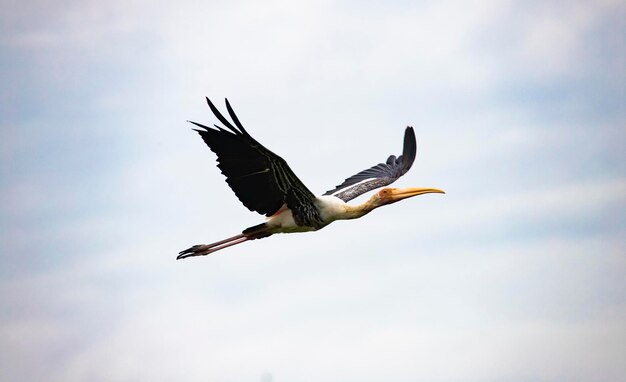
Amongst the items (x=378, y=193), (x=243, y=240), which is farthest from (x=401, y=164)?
(x=243, y=240)

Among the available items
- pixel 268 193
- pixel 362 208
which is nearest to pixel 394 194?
pixel 362 208

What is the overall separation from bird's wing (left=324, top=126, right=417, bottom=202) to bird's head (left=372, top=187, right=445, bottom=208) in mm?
2734

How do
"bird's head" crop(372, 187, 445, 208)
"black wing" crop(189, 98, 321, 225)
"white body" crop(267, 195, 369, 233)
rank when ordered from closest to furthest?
"black wing" crop(189, 98, 321, 225) → "white body" crop(267, 195, 369, 233) → "bird's head" crop(372, 187, 445, 208)

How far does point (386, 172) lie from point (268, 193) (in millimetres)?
6875

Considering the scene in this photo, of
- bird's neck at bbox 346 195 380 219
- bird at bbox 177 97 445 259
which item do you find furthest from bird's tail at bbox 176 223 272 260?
bird's neck at bbox 346 195 380 219

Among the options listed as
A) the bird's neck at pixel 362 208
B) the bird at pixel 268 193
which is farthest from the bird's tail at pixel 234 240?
the bird's neck at pixel 362 208

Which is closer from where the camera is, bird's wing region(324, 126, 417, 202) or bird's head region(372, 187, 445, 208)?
bird's head region(372, 187, 445, 208)

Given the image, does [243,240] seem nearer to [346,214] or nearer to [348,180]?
[346,214]

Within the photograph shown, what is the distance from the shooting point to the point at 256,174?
2425 cm

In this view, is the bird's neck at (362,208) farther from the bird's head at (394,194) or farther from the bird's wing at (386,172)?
the bird's wing at (386,172)

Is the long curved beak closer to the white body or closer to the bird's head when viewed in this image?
the bird's head

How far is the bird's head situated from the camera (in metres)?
26.5

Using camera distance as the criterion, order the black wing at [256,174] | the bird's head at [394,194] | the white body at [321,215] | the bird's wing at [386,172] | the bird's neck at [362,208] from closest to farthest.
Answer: the black wing at [256,174], the white body at [321,215], the bird's neck at [362,208], the bird's head at [394,194], the bird's wing at [386,172]

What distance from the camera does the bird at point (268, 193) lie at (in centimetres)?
2314
